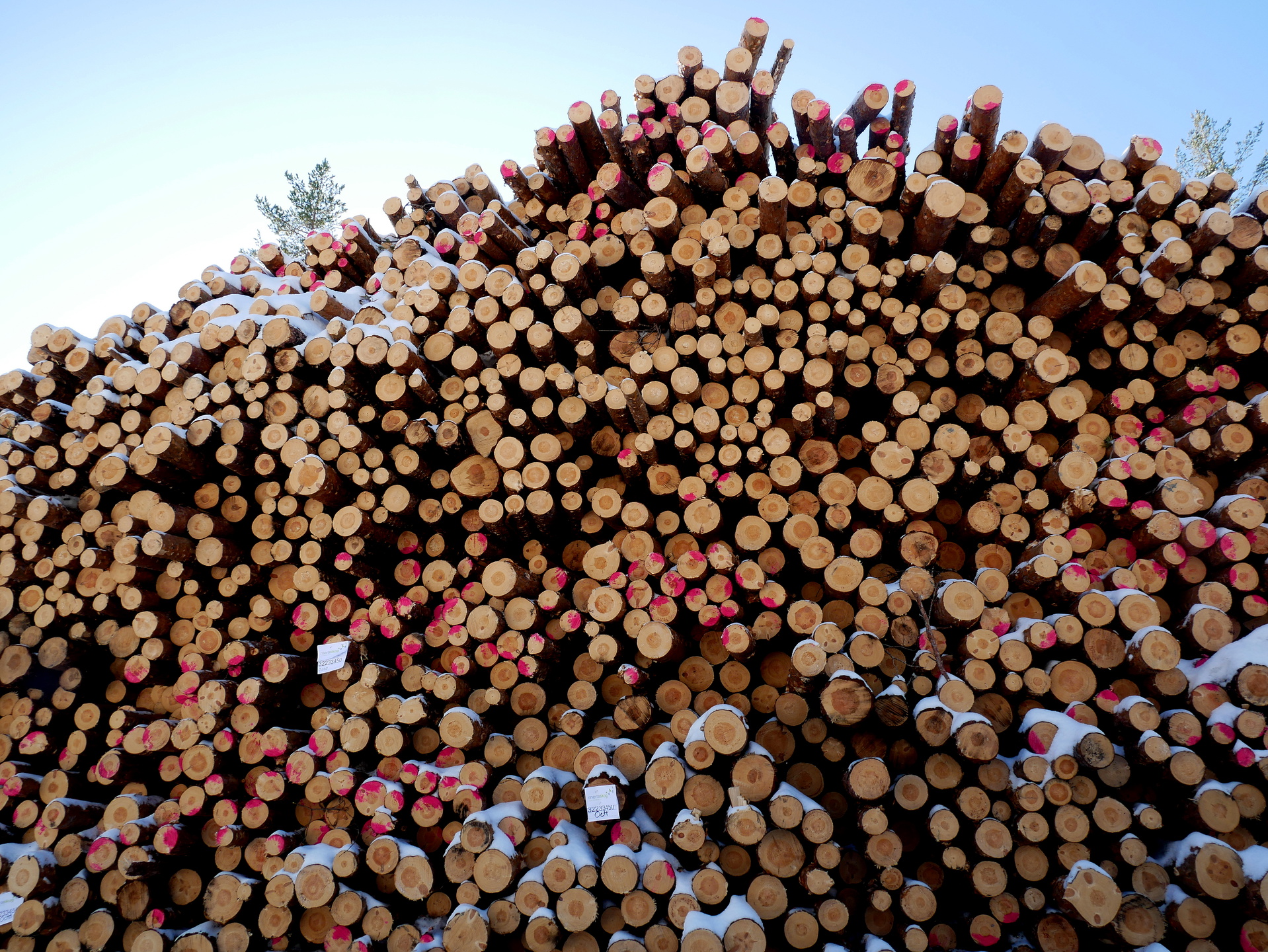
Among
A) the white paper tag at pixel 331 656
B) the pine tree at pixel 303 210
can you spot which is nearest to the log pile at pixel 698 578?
the white paper tag at pixel 331 656

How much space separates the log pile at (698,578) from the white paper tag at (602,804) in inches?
1.2

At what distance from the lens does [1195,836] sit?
8.04ft

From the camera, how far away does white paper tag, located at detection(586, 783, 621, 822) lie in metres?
2.79

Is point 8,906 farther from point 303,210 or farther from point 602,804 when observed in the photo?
point 303,210

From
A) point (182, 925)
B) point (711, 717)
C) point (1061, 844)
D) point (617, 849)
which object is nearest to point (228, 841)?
point (182, 925)

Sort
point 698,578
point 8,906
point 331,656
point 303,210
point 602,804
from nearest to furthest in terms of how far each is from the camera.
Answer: point 602,804
point 8,906
point 698,578
point 331,656
point 303,210

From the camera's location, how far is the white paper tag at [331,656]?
3.48m

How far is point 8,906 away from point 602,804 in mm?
3113

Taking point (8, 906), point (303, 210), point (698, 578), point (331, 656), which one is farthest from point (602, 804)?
point (303, 210)

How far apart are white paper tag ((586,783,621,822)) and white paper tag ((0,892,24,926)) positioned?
9.77ft

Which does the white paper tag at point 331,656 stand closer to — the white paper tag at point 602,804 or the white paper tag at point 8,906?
the white paper tag at point 602,804

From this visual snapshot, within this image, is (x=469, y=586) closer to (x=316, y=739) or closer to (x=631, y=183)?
(x=316, y=739)

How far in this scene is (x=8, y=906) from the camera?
10.4 ft

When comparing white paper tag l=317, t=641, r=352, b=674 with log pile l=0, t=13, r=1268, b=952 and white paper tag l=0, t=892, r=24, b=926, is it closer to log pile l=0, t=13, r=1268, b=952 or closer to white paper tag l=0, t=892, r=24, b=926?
log pile l=0, t=13, r=1268, b=952
